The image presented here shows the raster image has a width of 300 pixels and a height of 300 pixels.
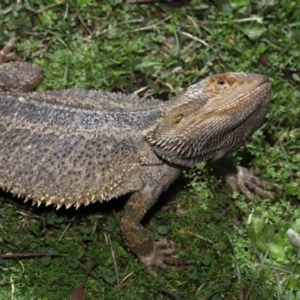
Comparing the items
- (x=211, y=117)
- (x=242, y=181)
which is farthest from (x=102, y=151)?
(x=242, y=181)

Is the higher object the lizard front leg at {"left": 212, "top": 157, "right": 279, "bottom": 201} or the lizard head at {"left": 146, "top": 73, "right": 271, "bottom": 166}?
the lizard head at {"left": 146, "top": 73, "right": 271, "bottom": 166}

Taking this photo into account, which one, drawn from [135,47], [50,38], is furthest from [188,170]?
[50,38]

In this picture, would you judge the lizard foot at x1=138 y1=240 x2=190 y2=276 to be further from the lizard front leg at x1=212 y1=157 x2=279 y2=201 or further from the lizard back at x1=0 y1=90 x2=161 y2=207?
the lizard front leg at x1=212 y1=157 x2=279 y2=201

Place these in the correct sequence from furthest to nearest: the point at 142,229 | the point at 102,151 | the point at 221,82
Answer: the point at 142,229, the point at 102,151, the point at 221,82

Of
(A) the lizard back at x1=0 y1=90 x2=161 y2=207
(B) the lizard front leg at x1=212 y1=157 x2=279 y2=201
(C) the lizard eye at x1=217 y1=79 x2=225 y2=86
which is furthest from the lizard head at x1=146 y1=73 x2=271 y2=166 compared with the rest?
(B) the lizard front leg at x1=212 y1=157 x2=279 y2=201

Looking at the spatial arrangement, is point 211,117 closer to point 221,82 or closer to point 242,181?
point 221,82
